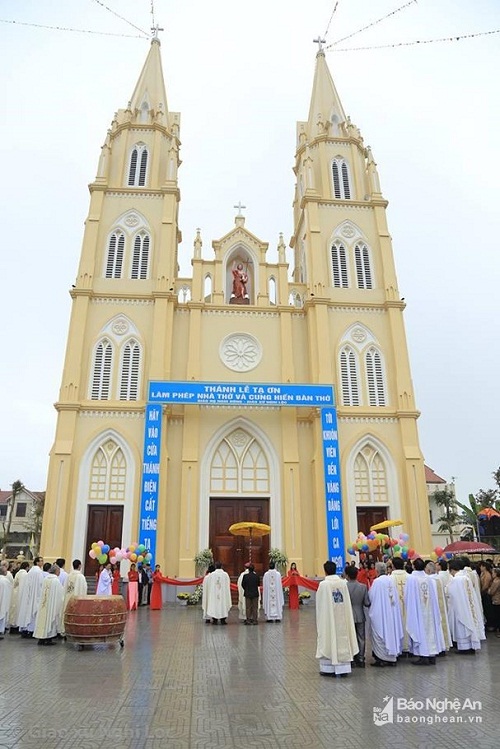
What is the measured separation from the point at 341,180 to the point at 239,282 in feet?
25.2

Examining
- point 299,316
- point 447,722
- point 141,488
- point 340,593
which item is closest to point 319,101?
point 299,316

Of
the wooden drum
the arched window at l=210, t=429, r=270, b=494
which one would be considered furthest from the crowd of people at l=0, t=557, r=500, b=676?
the arched window at l=210, t=429, r=270, b=494

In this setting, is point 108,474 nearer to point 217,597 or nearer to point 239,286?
point 217,597

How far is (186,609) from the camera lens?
667 inches

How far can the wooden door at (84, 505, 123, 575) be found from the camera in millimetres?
19500

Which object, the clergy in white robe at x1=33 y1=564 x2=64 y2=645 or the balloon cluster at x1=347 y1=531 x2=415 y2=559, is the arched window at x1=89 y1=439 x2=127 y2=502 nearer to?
the balloon cluster at x1=347 y1=531 x2=415 y2=559

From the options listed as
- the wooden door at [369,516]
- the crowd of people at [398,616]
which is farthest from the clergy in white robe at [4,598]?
the wooden door at [369,516]

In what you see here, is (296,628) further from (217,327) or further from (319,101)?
(319,101)

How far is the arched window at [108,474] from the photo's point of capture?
20.1 m

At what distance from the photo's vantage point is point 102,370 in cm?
2164

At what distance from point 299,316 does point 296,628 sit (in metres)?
14.2

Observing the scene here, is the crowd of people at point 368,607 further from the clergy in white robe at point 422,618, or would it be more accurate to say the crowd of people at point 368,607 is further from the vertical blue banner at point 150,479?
the vertical blue banner at point 150,479

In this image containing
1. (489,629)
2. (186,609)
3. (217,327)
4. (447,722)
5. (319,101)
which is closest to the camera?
(447,722)

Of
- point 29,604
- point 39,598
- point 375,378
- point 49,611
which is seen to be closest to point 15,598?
point 29,604
